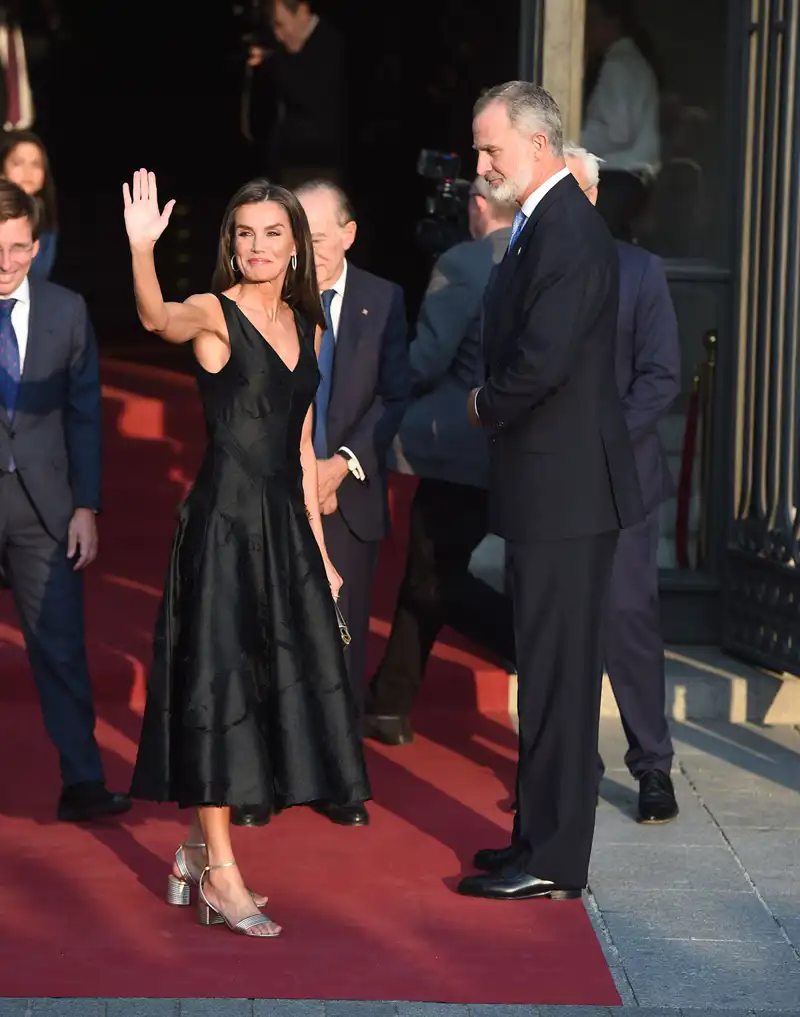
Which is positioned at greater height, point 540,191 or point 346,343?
point 540,191

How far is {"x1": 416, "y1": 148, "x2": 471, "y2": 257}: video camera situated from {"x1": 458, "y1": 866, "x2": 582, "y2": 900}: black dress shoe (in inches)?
128

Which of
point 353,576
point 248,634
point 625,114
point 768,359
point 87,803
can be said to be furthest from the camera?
point 625,114

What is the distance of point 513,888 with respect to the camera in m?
4.99

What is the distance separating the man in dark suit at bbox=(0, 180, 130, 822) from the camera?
5.48 meters

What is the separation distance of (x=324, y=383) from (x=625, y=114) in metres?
2.22

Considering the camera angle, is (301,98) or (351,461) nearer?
(351,461)

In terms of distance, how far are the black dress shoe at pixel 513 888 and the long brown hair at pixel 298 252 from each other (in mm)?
1542

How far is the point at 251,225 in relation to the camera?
4.67 meters

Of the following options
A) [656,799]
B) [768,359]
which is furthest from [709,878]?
[768,359]

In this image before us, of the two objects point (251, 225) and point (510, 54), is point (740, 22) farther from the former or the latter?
point (510, 54)

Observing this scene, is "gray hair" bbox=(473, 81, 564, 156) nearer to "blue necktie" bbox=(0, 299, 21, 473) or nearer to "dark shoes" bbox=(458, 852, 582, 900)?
"blue necktie" bbox=(0, 299, 21, 473)

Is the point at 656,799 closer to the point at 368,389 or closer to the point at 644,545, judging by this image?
the point at 644,545

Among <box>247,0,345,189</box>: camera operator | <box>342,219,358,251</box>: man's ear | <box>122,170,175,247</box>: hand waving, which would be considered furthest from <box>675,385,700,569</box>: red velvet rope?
<box>247,0,345,189</box>: camera operator

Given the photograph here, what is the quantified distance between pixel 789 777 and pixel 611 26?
300 centimetres
